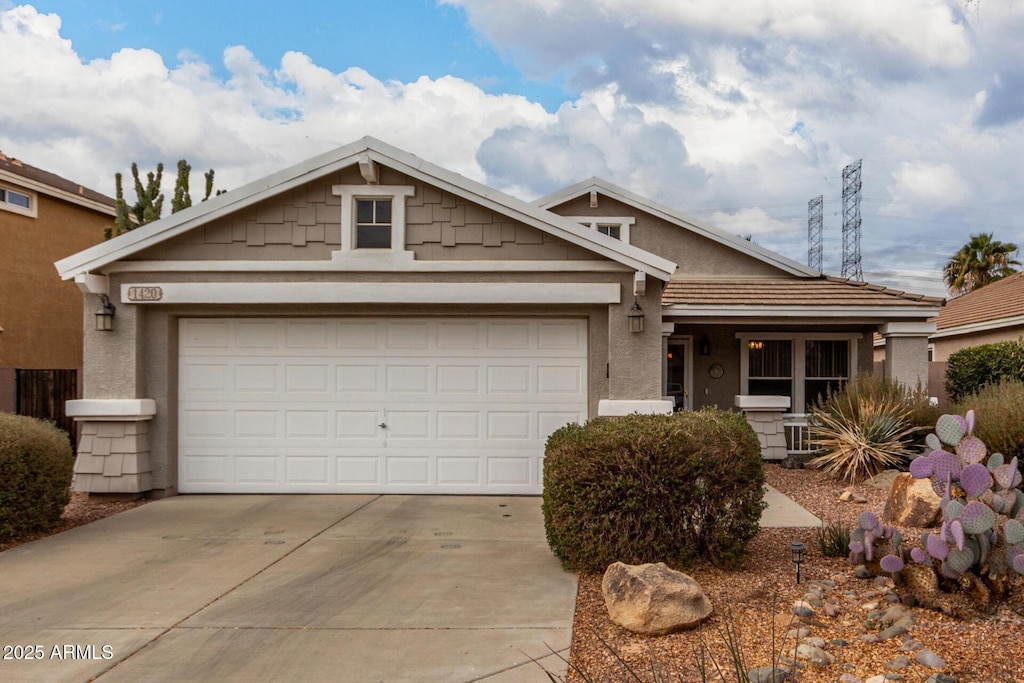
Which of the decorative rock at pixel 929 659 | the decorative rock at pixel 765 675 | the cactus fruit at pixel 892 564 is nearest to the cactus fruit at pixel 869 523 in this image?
the cactus fruit at pixel 892 564

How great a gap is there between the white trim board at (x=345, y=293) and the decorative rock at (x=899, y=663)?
19.3 feet

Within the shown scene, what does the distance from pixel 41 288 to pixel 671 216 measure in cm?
1436

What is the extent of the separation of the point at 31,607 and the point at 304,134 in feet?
24.0

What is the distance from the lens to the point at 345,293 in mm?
9266

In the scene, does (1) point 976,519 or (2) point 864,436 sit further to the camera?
(2) point 864,436

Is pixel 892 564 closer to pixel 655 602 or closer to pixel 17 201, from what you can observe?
pixel 655 602

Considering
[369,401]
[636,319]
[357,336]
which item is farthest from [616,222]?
[369,401]

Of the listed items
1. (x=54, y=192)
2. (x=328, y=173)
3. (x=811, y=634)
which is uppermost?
(x=54, y=192)

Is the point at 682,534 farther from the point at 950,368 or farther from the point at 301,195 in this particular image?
the point at 950,368

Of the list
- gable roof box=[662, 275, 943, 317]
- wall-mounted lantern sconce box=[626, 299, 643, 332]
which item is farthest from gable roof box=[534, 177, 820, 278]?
wall-mounted lantern sconce box=[626, 299, 643, 332]

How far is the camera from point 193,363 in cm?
973

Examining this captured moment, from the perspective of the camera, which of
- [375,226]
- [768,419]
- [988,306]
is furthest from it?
[988,306]

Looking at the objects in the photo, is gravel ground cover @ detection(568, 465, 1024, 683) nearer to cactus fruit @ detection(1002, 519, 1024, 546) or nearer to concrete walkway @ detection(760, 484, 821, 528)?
cactus fruit @ detection(1002, 519, 1024, 546)

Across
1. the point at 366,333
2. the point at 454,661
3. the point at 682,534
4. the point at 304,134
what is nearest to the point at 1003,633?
the point at 682,534
